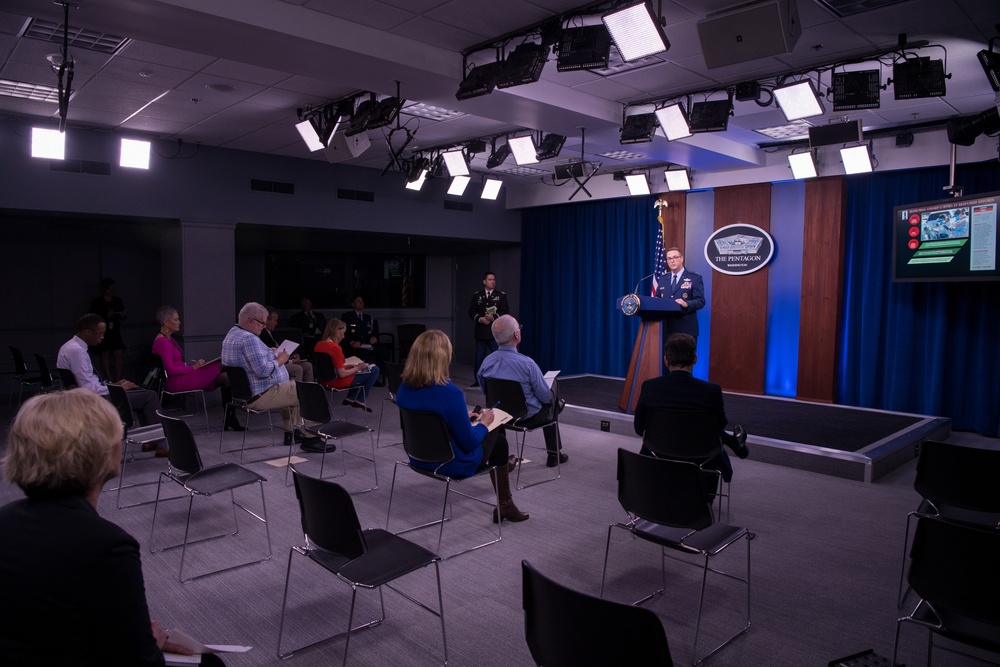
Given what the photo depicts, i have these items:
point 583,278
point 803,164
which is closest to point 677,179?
point 803,164

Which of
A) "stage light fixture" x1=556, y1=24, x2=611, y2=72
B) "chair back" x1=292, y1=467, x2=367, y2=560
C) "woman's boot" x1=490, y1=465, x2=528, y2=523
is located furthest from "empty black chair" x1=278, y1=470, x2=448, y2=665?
"stage light fixture" x1=556, y1=24, x2=611, y2=72

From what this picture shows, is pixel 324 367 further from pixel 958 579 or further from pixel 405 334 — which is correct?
pixel 405 334

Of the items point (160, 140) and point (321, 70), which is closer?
point (321, 70)

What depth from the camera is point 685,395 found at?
3.82 metres

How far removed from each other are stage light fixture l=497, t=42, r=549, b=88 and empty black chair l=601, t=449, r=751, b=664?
2704 millimetres

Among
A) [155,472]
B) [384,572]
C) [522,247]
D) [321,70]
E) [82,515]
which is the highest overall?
[321,70]

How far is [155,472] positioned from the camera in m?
5.52

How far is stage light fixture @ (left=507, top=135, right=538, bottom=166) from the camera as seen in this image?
22.4 feet

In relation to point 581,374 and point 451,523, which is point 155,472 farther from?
point 581,374

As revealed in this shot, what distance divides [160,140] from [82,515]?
767cm

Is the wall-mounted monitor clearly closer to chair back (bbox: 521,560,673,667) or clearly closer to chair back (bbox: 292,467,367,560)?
chair back (bbox: 521,560,673,667)

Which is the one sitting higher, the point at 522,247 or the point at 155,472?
the point at 522,247

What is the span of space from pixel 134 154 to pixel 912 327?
30.3 feet

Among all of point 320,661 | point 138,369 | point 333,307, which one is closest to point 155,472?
point 320,661
